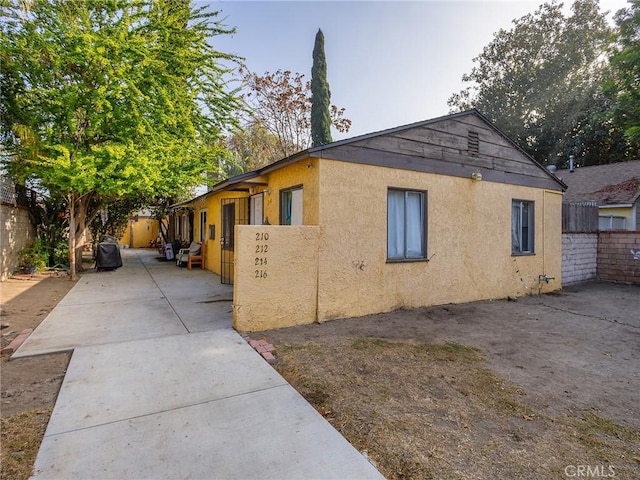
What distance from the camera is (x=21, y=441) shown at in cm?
234

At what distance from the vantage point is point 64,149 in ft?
24.2

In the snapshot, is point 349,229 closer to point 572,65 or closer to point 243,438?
point 243,438

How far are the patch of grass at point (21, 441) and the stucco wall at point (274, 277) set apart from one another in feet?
8.06

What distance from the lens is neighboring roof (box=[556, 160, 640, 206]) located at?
554 inches

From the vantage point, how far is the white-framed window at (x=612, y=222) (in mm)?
14129

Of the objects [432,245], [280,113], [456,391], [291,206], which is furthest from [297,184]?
[280,113]

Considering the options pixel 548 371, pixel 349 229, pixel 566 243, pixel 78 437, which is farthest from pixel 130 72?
pixel 566 243

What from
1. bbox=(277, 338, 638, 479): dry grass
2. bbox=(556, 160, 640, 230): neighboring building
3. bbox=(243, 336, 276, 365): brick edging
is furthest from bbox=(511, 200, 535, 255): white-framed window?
bbox=(556, 160, 640, 230): neighboring building

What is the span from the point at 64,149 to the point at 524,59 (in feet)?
90.2

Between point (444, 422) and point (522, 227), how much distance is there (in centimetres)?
726

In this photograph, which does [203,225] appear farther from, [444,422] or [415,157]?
[444,422]

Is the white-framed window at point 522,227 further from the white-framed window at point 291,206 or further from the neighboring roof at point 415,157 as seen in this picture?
the white-framed window at point 291,206

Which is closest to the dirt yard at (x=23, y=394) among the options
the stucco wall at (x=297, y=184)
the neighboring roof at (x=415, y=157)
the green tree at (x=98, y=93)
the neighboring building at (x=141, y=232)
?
the green tree at (x=98, y=93)

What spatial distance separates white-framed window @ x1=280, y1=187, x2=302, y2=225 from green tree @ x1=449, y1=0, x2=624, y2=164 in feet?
69.2
